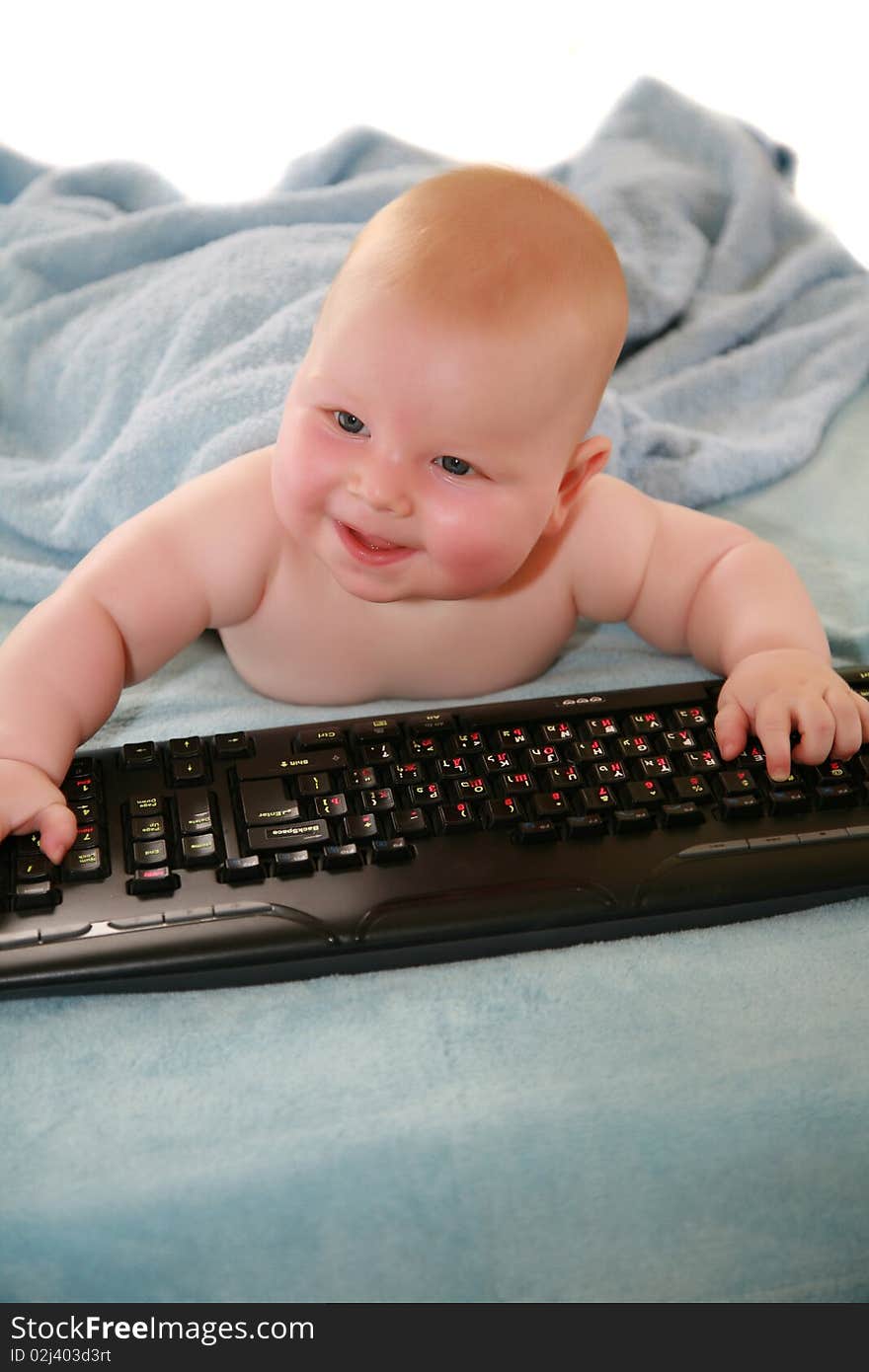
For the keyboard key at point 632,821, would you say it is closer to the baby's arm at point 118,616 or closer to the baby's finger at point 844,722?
the baby's finger at point 844,722

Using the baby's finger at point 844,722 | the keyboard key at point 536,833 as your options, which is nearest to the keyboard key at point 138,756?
the keyboard key at point 536,833

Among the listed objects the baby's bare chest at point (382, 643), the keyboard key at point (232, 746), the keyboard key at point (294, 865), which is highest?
the keyboard key at point (232, 746)

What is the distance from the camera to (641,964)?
68 centimetres

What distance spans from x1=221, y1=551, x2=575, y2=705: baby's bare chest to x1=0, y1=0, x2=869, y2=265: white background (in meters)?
1.04

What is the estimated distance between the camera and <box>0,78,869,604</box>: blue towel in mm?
1116

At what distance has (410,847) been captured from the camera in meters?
0.69

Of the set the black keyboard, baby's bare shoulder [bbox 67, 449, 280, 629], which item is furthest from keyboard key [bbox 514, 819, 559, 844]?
baby's bare shoulder [bbox 67, 449, 280, 629]

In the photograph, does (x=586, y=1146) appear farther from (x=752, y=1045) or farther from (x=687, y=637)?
(x=687, y=637)

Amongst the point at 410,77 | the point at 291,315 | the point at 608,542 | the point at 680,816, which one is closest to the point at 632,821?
the point at 680,816

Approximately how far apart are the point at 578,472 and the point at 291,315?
0.39 meters

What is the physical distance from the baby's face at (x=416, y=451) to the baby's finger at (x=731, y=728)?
0.56ft

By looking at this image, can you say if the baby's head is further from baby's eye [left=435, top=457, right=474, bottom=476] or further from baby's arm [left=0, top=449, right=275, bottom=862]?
baby's arm [left=0, top=449, right=275, bottom=862]

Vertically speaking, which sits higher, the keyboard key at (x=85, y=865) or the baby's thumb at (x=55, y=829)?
the baby's thumb at (x=55, y=829)

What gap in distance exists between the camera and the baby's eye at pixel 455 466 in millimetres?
776
